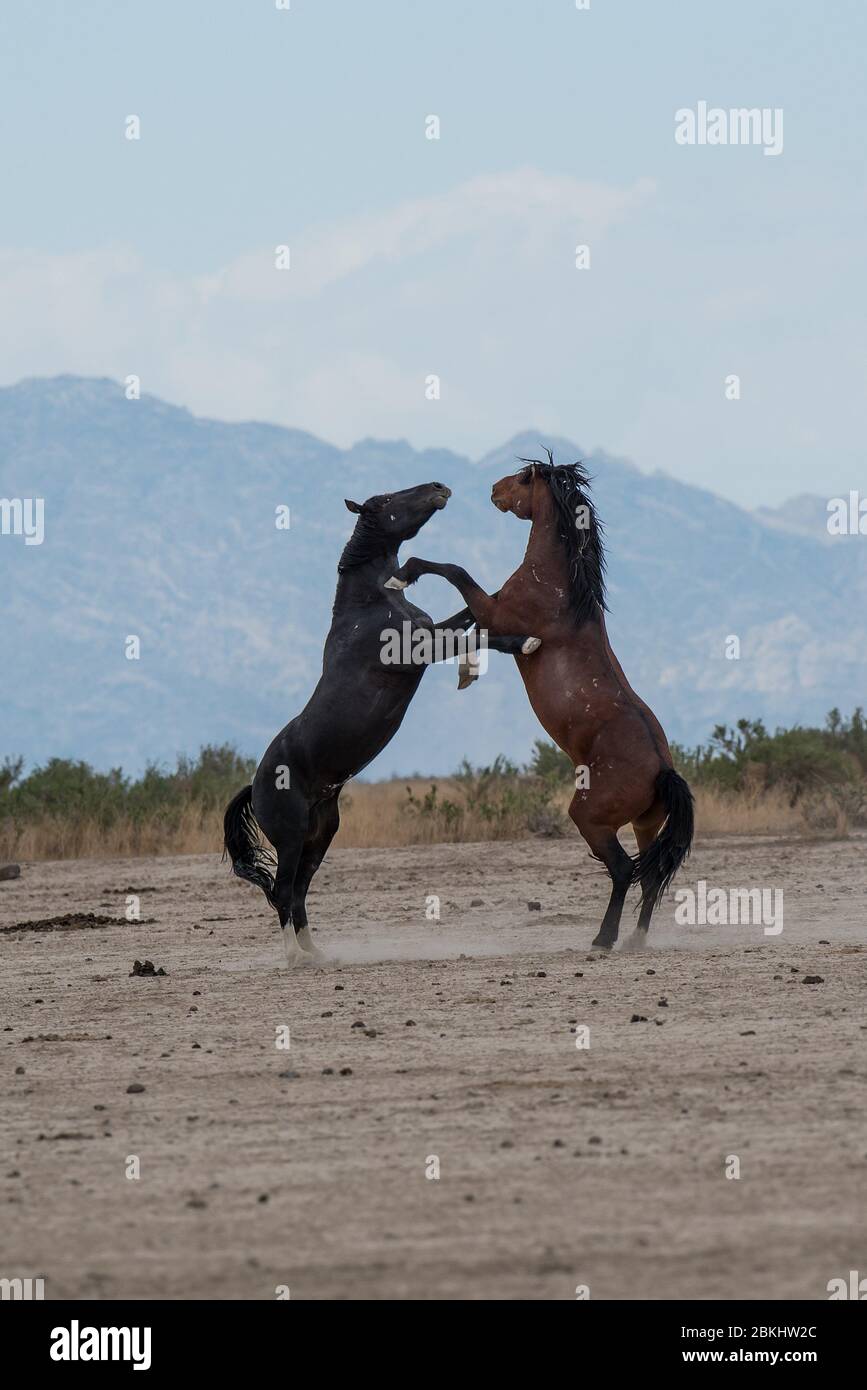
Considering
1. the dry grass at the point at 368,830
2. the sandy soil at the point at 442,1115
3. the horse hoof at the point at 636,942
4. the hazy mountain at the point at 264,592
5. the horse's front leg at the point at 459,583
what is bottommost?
the sandy soil at the point at 442,1115

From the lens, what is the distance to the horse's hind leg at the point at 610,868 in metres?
11.3

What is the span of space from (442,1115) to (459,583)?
5.67 m

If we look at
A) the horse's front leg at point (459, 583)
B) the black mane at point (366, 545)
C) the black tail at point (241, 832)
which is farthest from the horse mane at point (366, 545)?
the black tail at point (241, 832)

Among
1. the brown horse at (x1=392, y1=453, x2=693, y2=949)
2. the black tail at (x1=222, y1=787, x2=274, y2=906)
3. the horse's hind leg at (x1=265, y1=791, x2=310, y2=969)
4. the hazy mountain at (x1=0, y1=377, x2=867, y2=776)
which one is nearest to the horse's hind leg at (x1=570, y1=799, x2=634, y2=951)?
the brown horse at (x1=392, y1=453, x2=693, y2=949)

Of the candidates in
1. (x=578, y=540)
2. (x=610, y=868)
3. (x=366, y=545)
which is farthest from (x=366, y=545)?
(x=610, y=868)

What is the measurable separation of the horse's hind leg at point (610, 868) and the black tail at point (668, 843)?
9cm

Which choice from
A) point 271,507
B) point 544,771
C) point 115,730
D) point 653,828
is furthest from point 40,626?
point 653,828

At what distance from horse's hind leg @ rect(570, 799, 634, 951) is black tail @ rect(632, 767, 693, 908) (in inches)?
3.4

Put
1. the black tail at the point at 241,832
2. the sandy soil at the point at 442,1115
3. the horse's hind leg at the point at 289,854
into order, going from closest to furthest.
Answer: the sandy soil at the point at 442,1115 < the horse's hind leg at the point at 289,854 < the black tail at the point at 241,832

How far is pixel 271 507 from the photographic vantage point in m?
Answer: 173

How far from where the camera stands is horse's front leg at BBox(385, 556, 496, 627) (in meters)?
11.5

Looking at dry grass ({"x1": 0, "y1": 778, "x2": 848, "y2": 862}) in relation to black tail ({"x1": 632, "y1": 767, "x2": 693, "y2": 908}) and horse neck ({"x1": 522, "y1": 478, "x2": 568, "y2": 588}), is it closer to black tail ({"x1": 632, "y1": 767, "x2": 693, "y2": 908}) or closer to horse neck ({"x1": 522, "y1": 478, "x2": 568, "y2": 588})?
black tail ({"x1": 632, "y1": 767, "x2": 693, "y2": 908})

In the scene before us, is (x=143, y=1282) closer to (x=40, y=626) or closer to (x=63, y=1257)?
(x=63, y=1257)

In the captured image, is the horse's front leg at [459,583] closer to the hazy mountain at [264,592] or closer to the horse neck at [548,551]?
the horse neck at [548,551]
